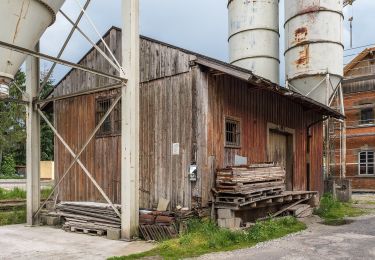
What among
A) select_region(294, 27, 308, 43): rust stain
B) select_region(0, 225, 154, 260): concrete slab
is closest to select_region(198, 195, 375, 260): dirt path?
select_region(0, 225, 154, 260): concrete slab

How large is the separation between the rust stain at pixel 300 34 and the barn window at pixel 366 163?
11061 millimetres

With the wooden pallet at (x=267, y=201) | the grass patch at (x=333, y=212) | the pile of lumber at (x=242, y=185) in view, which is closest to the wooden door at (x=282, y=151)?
the wooden pallet at (x=267, y=201)

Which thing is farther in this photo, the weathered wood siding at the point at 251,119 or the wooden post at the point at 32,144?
the wooden post at the point at 32,144

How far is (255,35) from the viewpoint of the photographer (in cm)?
2045

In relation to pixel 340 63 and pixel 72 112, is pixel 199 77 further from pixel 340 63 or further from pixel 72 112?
pixel 340 63

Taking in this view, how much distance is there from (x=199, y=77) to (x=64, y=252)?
535 cm

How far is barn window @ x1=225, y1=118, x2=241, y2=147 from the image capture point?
1138 cm

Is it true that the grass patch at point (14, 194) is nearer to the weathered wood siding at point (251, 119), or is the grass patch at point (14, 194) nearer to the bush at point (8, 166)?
the weathered wood siding at point (251, 119)

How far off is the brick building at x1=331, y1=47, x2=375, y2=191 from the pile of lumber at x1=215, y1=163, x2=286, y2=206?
16944 mm

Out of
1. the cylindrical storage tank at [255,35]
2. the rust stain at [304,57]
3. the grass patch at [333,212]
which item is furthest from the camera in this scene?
the cylindrical storage tank at [255,35]

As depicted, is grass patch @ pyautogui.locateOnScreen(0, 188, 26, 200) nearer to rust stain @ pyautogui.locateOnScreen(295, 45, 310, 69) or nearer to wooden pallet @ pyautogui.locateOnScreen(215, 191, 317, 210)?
wooden pallet @ pyautogui.locateOnScreen(215, 191, 317, 210)

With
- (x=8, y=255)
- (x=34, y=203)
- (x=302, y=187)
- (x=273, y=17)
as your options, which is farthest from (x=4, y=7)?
(x=273, y=17)

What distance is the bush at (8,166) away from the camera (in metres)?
38.5

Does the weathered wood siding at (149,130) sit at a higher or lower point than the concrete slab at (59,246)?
higher
